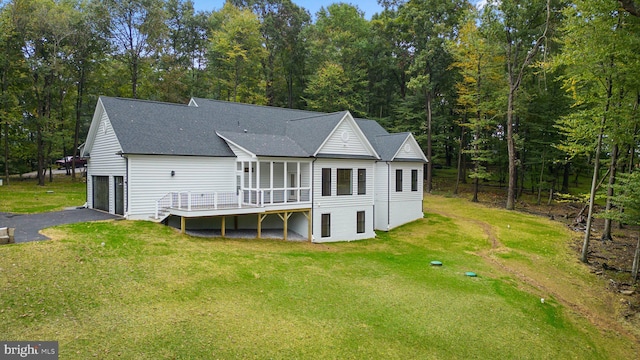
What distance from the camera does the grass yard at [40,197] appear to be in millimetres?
18219

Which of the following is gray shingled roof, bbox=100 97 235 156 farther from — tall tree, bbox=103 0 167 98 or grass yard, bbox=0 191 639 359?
tall tree, bbox=103 0 167 98

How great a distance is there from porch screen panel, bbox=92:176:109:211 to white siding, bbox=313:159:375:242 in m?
10.7

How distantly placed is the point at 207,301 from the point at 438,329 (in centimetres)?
613

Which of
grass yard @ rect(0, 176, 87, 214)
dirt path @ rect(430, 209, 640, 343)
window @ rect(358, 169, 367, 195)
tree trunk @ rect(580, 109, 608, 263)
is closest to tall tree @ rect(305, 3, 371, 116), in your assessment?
window @ rect(358, 169, 367, 195)

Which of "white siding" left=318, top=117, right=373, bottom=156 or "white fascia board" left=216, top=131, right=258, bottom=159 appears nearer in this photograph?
"white fascia board" left=216, top=131, right=258, bottom=159

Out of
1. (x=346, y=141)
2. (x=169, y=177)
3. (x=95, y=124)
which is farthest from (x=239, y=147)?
(x=95, y=124)

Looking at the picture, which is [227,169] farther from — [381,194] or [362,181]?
[381,194]

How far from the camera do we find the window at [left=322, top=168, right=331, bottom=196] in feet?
62.0

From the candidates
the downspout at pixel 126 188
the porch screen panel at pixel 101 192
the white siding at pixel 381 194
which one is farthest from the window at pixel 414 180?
the porch screen panel at pixel 101 192

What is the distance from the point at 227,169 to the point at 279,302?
10.5m

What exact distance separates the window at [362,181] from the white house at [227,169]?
6 centimetres

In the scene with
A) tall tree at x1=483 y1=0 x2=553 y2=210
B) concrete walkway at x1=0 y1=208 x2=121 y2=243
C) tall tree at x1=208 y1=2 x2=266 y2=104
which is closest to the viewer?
concrete walkway at x1=0 y1=208 x2=121 y2=243

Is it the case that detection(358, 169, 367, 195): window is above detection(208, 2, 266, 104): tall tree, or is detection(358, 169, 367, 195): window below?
below

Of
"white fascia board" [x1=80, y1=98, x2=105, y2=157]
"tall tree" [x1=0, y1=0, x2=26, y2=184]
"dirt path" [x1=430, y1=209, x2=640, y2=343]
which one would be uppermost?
"tall tree" [x1=0, y1=0, x2=26, y2=184]
